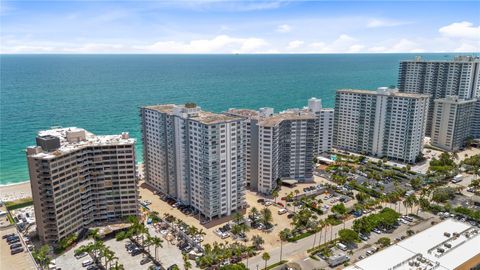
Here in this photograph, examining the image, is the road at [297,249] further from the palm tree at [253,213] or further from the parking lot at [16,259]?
the parking lot at [16,259]

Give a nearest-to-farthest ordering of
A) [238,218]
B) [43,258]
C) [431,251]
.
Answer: [43,258] < [431,251] < [238,218]

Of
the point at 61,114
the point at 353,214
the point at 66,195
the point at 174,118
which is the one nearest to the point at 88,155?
the point at 66,195

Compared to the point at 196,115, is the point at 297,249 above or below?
below

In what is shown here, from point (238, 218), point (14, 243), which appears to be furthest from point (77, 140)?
point (238, 218)

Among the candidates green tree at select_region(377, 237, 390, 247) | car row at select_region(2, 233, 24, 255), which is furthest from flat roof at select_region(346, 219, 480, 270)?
car row at select_region(2, 233, 24, 255)

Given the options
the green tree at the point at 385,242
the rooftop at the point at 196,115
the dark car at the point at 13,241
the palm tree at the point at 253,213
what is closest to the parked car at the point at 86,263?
the dark car at the point at 13,241

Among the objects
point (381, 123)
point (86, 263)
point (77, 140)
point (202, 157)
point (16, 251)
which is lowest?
point (86, 263)

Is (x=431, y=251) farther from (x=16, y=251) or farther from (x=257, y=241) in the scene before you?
(x=16, y=251)
